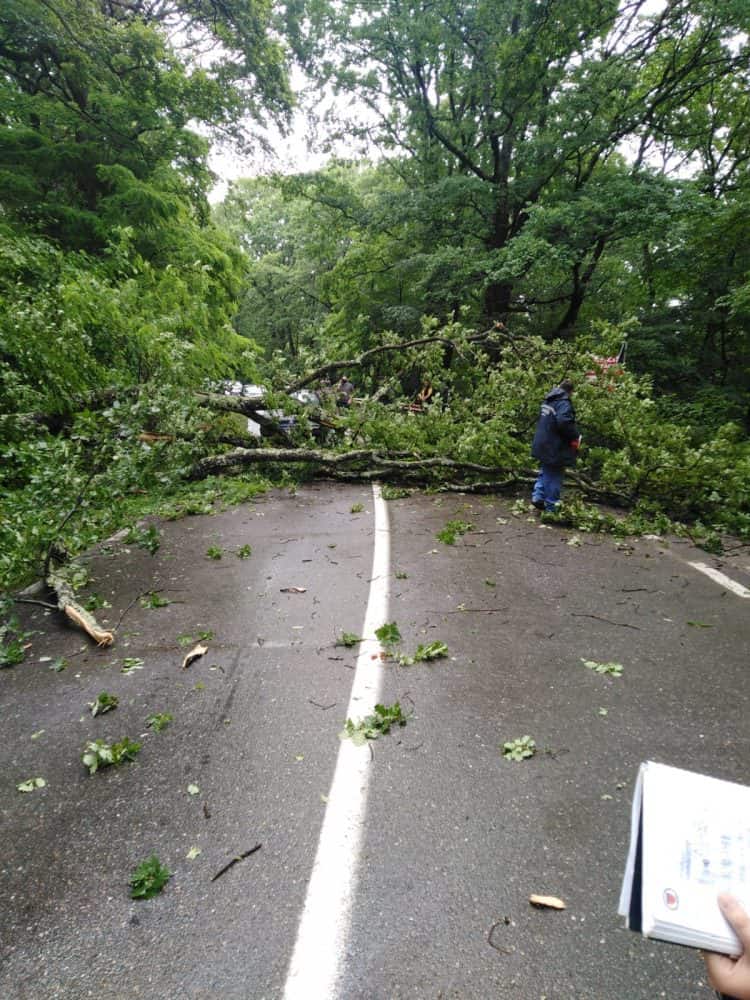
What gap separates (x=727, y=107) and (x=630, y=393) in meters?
16.2

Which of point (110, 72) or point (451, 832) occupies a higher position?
point (110, 72)

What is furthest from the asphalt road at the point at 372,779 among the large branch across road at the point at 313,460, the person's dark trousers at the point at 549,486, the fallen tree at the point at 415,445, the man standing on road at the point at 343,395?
the man standing on road at the point at 343,395

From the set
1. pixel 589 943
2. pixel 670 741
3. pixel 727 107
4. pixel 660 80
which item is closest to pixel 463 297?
pixel 660 80

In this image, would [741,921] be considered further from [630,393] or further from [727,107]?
[727,107]

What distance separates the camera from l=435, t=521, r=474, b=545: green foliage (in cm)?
617

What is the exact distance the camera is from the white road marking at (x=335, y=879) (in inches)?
65.7

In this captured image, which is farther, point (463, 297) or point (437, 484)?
point (463, 297)

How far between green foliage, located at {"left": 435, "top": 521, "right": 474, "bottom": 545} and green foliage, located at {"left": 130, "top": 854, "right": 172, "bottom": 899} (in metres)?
4.59

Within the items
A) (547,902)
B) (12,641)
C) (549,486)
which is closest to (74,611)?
(12,641)

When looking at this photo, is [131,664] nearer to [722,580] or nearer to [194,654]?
[194,654]

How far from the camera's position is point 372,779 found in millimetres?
2520

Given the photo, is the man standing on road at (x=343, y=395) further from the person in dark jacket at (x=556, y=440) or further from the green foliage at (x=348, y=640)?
the green foliage at (x=348, y=640)

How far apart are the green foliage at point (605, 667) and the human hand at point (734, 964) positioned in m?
2.53

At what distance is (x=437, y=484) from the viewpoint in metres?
9.00
